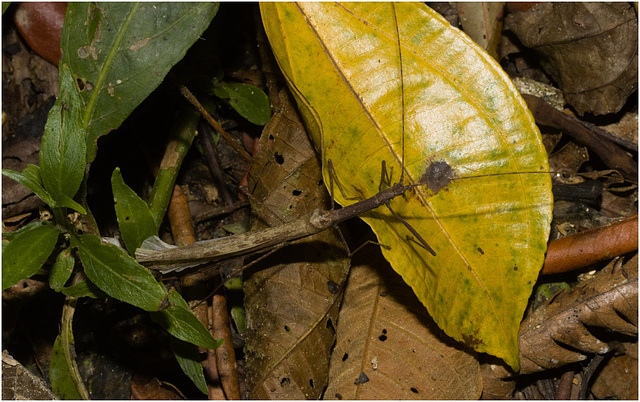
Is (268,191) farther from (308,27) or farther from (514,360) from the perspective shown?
(514,360)

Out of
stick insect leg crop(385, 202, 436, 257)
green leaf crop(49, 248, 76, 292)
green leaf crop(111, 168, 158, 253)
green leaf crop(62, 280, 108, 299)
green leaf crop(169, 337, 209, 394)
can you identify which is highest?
green leaf crop(111, 168, 158, 253)

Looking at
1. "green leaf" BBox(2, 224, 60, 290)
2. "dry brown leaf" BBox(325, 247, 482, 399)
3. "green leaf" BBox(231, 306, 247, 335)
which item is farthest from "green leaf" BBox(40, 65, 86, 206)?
"dry brown leaf" BBox(325, 247, 482, 399)

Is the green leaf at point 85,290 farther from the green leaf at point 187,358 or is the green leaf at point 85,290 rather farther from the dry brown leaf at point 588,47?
the dry brown leaf at point 588,47

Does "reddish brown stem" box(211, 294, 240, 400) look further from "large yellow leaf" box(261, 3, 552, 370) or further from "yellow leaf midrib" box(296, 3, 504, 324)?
"yellow leaf midrib" box(296, 3, 504, 324)

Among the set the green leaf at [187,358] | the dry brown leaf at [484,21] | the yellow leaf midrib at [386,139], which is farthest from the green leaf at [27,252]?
the dry brown leaf at [484,21]

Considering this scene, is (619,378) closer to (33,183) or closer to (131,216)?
(131,216)

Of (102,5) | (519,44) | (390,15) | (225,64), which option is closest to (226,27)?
(225,64)
